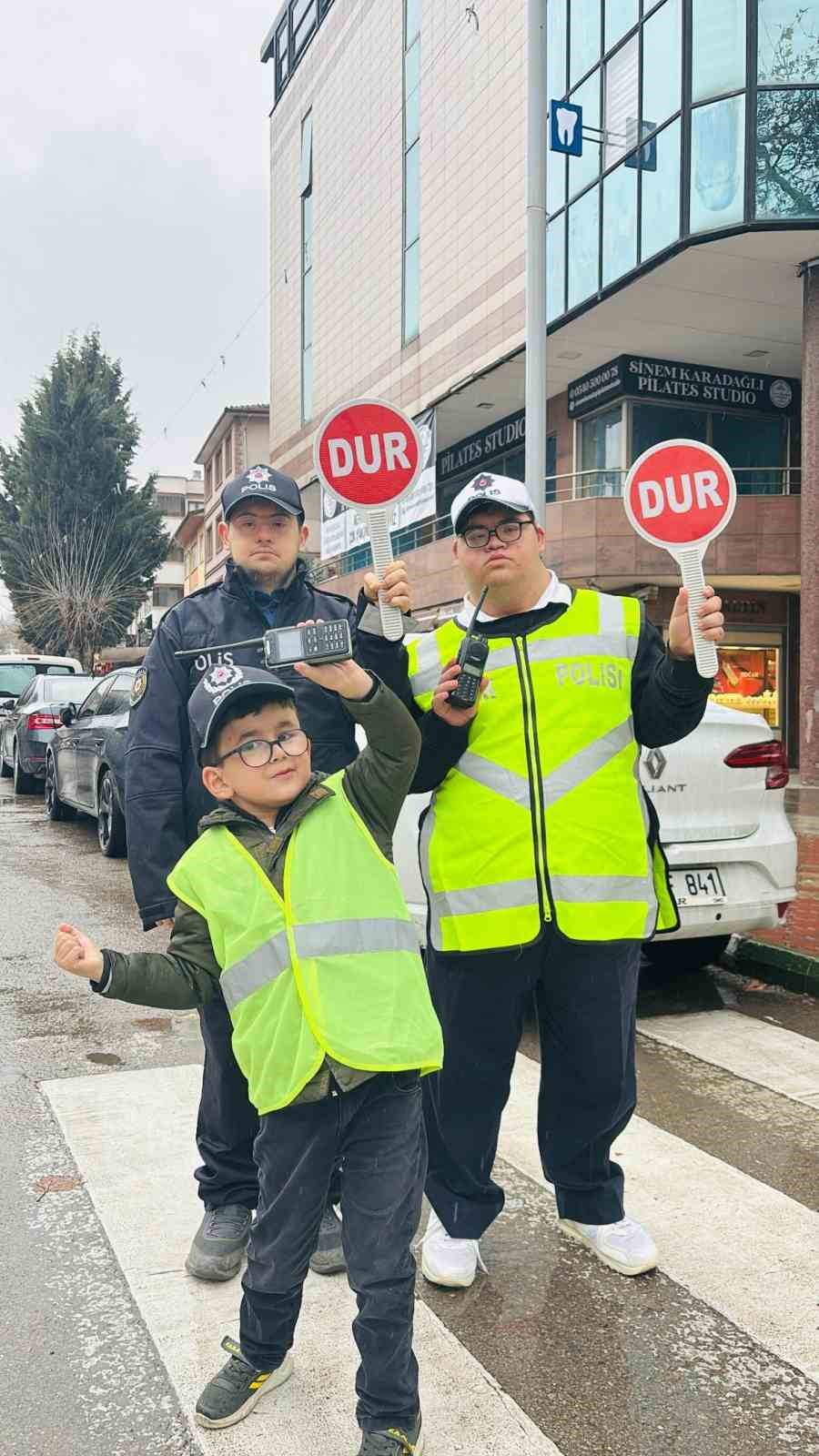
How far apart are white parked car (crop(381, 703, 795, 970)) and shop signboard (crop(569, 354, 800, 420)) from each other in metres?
16.8

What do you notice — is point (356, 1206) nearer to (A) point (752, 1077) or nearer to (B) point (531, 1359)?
(B) point (531, 1359)

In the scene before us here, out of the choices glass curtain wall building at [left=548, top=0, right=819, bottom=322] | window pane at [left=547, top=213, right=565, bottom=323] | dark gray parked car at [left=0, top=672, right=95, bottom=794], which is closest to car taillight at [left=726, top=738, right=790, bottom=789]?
dark gray parked car at [left=0, top=672, right=95, bottom=794]

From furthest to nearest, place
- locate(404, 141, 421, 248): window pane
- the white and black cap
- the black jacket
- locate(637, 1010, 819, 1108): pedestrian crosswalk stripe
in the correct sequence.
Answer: locate(404, 141, 421, 248): window pane → locate(637, 1010, 819, 1108): pedestrian crosswalk stripe → the black jacket → the white and black cap

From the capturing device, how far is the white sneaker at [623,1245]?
3051 millimetres

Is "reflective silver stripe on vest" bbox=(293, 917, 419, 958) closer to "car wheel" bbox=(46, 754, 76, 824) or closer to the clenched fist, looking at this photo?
the clenched fist

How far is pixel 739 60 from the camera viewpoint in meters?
15.5

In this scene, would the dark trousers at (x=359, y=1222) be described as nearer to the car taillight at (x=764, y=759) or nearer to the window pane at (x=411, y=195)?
the car taillight at (x=764, y=759)

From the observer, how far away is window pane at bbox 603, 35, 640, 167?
55.6 feet

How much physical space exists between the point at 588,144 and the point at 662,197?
7.83 feet

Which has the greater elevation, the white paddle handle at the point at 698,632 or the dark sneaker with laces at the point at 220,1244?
the white paddle handle at the point at 698,632

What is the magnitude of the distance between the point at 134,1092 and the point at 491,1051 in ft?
6.36

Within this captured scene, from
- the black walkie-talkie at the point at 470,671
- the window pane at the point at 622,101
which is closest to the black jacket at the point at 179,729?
the black walkie-talkie at the point at 470,671

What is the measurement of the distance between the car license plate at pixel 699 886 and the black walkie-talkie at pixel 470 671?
2.79 m

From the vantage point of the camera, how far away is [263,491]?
123 inches
